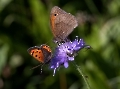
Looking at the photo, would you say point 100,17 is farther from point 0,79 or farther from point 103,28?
point 0,79

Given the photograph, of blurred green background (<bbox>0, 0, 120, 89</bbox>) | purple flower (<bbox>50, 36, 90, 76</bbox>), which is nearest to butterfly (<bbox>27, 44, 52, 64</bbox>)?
purple flower (<bbox>50, 36, 90, 76</bbox>)

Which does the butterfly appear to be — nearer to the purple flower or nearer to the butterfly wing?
the butterfly wing

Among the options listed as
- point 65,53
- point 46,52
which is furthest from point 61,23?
point 46,52

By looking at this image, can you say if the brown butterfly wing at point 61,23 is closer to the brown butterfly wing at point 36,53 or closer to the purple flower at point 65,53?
the purple flower at point 65,53

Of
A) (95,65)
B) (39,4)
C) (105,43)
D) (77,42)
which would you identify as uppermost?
(39,4)

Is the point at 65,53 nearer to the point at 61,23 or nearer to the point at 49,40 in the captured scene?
the point at 61,23

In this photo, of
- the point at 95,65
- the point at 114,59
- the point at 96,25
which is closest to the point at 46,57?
the point at 95,65
